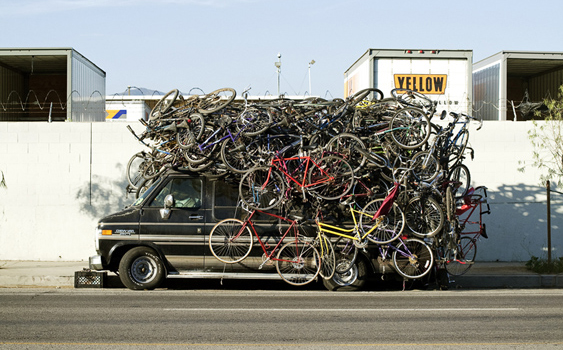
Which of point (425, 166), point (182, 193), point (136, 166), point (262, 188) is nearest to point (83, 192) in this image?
point (136, 166)

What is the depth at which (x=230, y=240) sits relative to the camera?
37.6 ft

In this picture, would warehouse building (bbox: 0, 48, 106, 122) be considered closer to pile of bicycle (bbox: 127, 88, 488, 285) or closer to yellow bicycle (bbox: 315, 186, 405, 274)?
pile of bicycle (bbox: 127, 88, 488, 285)

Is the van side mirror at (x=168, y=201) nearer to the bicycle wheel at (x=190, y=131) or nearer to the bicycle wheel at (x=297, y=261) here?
the bicycle wheel at (x=190, y=131)

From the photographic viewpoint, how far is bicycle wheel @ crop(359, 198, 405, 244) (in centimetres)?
1138

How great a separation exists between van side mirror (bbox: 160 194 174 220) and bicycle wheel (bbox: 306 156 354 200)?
236cm

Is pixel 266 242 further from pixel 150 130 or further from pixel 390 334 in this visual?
pixel 390 334

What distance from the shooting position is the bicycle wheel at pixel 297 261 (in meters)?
11.4

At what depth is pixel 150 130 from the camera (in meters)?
12.7

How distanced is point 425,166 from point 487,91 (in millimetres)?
11480

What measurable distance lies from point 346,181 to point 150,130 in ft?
12.9

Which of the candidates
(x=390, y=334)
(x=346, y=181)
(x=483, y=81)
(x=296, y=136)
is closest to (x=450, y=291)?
(x=346, y=181)

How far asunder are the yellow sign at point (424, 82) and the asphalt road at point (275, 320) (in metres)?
10.0

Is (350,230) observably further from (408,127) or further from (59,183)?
(59,183)

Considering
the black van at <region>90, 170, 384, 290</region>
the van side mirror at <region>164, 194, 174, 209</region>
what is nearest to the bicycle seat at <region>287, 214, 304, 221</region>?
the black van at <region>90, 170, 384, 290</region>
